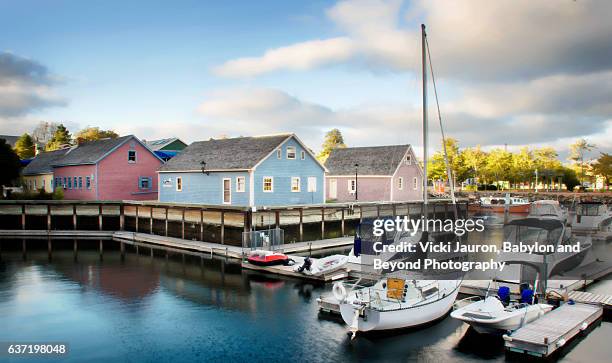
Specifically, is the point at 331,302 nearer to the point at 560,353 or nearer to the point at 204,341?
the point at 204,341

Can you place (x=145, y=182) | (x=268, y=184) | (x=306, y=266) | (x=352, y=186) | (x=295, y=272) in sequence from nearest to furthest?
(x=306, y=266)
(x=295, y=272)
(x=268, y=184)
(x=145, y=182)
(x=352, y=186)

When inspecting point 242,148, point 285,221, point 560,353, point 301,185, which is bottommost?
point 560,353

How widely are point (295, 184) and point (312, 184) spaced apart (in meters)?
2.15

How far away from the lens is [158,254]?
38.1 metres

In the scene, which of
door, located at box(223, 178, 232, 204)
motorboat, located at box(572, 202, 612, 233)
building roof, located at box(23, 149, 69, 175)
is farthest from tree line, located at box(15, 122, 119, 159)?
motorboat, located at box(572, 202, 612, 233)

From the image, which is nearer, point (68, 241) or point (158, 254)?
point (158, 254)

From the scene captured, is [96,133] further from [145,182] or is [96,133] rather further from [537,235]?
[537,235]

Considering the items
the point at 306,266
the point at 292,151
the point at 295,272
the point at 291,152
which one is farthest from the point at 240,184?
the point at 306,266

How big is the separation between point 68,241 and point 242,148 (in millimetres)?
18729

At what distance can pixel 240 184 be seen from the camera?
4081 centimetres

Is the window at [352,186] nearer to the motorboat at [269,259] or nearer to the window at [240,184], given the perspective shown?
the window at [240,184]

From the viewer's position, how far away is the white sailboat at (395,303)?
58.4 ft

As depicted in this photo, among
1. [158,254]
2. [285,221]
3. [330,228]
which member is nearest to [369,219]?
[330,228]

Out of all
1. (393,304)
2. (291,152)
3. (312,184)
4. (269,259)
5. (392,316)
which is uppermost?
(291,152)
